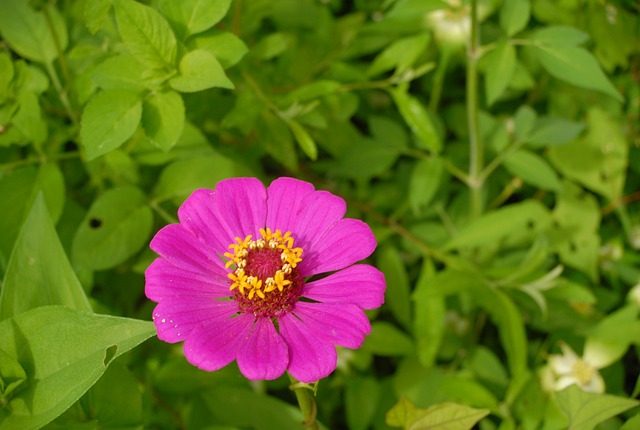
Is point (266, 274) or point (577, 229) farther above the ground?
point (266, 274)

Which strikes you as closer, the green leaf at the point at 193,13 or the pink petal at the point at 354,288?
the pink petal at the point at 354,288

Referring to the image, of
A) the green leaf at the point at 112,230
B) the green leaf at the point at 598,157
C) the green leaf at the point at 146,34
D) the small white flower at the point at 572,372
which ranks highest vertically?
the green leaf at the point at 146,34

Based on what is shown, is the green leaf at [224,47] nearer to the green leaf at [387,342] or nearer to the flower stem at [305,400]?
the flower stem at [305,400]

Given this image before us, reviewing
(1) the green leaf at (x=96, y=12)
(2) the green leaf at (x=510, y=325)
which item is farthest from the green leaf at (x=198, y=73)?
(2) the green leaf at (x=510, y=325)

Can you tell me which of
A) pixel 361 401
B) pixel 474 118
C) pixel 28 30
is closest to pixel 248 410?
pixel 361 401

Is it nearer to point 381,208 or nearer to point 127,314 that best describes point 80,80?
point 127,314

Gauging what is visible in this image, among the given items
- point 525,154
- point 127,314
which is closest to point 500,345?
point 525,154

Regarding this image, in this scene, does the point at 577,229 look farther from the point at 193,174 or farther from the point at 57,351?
the point at 57,351
